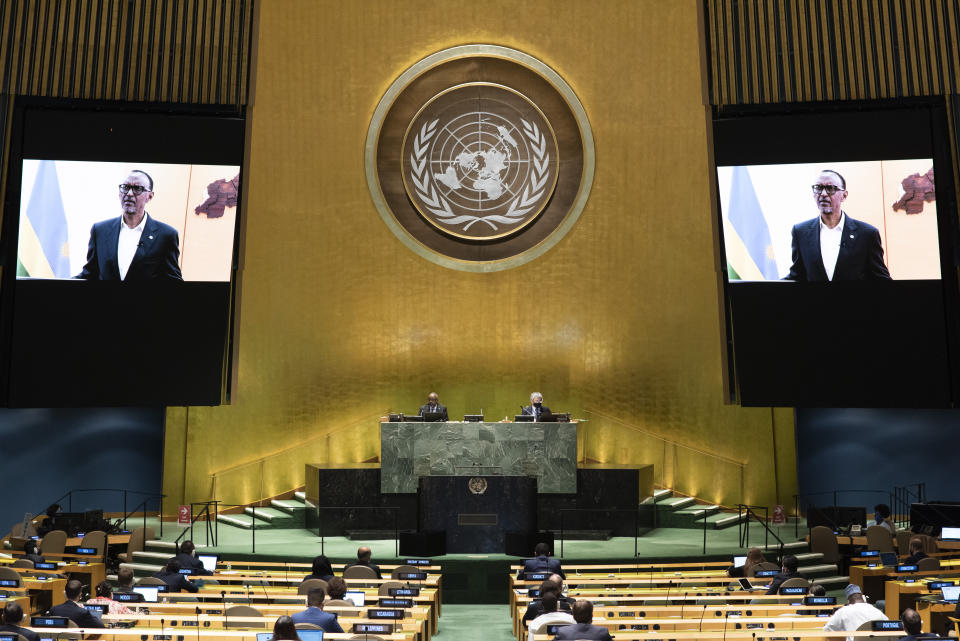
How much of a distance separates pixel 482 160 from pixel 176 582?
9526 mm

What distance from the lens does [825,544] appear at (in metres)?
13.2

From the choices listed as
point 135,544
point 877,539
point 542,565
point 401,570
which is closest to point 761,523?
point 877,539

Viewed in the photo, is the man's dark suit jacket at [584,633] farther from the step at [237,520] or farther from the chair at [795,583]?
the step at [237,520]

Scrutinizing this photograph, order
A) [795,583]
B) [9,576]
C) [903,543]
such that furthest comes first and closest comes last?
1. [903,543]
2. [9,576]
3. [795,583]

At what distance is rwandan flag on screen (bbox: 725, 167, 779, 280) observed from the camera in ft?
49.1

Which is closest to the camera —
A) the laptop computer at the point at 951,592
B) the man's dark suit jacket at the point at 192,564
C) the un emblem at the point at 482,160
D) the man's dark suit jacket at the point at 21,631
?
the man's dark suit jacket at the point at 21,631

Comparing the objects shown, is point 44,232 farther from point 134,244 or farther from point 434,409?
point 434,409

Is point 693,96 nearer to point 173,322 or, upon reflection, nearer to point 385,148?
point 385,148

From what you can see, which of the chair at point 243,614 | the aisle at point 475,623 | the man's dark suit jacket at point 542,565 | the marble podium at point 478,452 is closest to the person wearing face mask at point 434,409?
the marble podium at point 478,452

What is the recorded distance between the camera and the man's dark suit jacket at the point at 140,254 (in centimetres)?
1478

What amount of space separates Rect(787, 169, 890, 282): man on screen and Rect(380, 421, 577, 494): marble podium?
13.4 feet

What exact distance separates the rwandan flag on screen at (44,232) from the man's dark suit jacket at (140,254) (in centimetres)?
37

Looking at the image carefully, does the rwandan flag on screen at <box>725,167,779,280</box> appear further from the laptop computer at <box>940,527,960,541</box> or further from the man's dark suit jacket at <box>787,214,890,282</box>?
the laptop computer at <box>940,527,960,541</box>

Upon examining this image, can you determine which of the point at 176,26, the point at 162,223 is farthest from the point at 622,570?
the point at 176,26
